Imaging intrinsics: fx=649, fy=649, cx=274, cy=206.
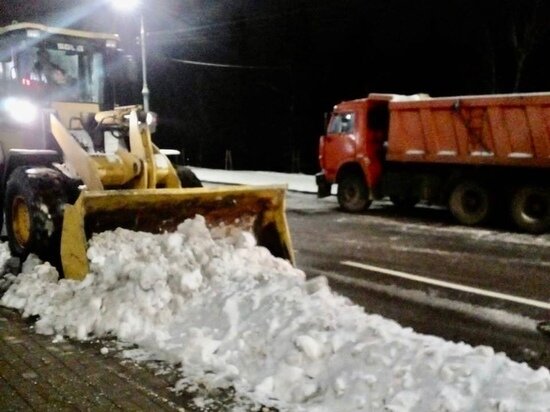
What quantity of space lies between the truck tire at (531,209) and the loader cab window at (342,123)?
439 cm

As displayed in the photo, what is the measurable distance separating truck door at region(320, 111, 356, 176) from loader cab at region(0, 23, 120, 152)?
7.22m

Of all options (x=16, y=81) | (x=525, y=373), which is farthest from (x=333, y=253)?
(x=525, y=373)

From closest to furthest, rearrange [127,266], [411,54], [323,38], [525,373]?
[525,373] < [127,266] < [411,54] < [323,38]

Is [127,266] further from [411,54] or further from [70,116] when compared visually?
[411,54]

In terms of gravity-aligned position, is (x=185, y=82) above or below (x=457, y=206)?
above

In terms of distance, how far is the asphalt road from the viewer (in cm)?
634

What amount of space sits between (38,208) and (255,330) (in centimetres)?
361

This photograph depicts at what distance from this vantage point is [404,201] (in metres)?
16.0

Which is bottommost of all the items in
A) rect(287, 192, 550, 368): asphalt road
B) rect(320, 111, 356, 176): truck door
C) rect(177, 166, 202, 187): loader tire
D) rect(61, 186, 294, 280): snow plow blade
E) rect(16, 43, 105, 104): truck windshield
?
rect(287, 192, 550, 368): asphalt road

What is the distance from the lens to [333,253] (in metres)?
10.2

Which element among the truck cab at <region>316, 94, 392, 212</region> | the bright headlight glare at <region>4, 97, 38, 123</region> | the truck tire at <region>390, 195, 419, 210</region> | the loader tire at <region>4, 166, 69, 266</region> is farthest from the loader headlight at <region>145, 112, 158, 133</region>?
the truck tire at <region>390, 195, 419, 210</region>

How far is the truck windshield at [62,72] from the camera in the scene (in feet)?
29.8

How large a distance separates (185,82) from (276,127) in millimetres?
11286

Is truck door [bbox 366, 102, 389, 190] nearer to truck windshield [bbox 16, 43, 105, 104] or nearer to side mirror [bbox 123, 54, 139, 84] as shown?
side mirror [bbox 123, 54, 139, 84]
